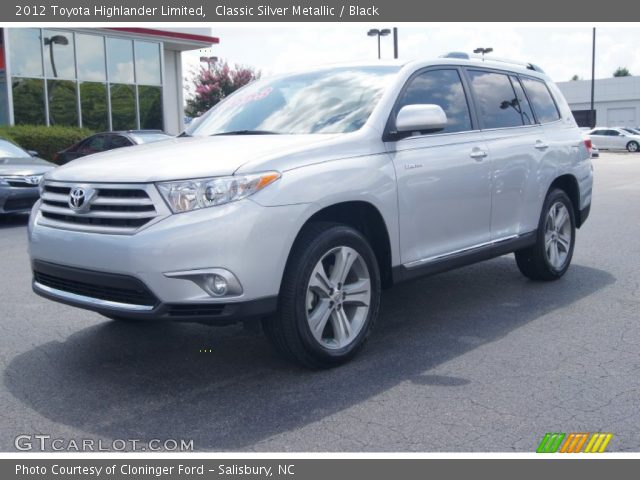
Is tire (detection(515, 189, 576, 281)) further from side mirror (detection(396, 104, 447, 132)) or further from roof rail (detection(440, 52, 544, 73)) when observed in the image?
side mirror (detection(396, 104, 447, 132))

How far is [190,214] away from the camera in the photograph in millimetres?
3955

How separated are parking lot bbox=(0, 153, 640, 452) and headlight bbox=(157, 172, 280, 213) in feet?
3.46

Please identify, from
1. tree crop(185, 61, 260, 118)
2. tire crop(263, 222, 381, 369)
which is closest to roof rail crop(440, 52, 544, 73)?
tire crop(263, 222, 381, 369)

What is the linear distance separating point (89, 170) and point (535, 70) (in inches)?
177

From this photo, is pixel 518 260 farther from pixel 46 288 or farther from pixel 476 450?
pixel 46 288

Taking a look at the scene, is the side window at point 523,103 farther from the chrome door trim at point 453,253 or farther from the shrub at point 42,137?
the shrub at point 42,137

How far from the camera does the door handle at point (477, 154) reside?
561 cm

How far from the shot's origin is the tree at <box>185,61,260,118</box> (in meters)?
45.2

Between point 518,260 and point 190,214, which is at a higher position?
point 190,214

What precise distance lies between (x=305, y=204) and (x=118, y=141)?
13.6 m

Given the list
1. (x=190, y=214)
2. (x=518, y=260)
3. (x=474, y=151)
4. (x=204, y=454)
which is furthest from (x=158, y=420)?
(x=518, y=260)

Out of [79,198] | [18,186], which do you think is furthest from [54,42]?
[79,198]

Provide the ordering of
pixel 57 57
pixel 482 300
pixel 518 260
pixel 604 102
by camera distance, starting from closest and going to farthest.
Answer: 1. pixel 482 300
2. pixel 518 260
3. pixel 57 57
4. pixel 604 102

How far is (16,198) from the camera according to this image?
1159cm
